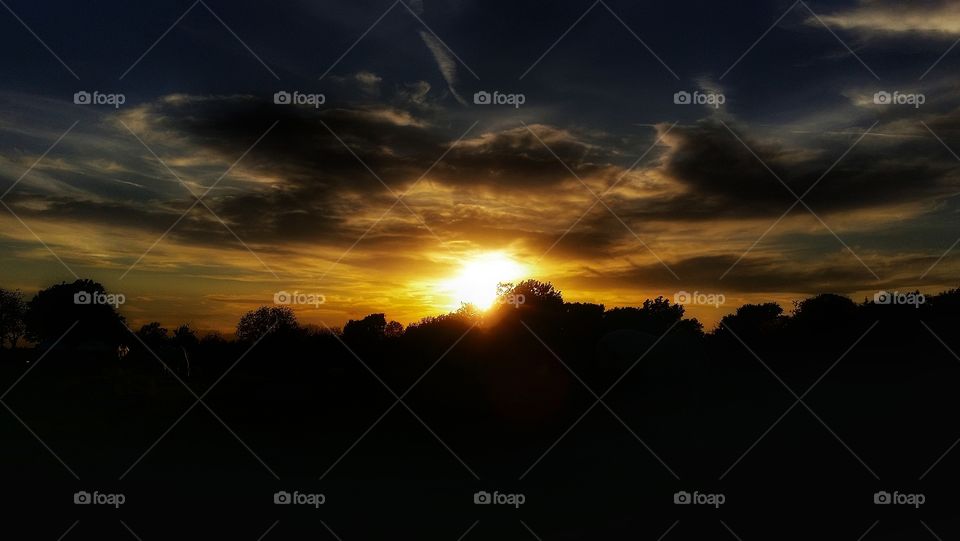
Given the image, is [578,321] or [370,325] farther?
[370,325]

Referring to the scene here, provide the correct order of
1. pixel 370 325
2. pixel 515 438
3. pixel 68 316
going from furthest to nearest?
1. pixel 68 316
2. pixel 370 325
3. pixel 515 438

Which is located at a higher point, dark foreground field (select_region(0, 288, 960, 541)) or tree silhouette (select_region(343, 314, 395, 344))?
tree silhouette (select_region(343, 314, 395, 344))

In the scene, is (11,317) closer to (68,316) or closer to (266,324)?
(68,316)

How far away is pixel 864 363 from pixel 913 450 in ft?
44.3

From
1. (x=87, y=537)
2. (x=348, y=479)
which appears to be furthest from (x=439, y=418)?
(x=87, y=537)

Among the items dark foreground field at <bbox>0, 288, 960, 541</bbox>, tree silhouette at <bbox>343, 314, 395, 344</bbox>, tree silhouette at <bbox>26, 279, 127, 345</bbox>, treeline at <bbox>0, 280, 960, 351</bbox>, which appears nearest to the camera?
dark foreground field at <bbox>0, 288, 960, 541</bbox>

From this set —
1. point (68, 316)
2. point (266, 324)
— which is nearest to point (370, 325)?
point (266, 324)

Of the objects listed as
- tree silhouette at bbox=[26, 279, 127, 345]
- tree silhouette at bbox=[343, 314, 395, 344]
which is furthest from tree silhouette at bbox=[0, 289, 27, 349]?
tree silhouette at bbox=[343, 314, 395, 344]

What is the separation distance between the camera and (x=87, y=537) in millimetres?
11703

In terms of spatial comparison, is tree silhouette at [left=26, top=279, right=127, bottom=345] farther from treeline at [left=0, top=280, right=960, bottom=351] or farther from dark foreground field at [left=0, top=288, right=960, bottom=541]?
dark foreground field at [left=0, top=288, right=960, bottom=541]

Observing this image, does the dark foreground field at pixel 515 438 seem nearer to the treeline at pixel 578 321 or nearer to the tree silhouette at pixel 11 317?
the treeline at pixel 578 321

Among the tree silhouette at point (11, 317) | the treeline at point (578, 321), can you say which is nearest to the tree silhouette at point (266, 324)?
the treeline at point (578, 321)

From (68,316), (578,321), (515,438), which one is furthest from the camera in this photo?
(68,316)

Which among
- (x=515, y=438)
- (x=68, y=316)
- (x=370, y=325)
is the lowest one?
(x=515, y=438)
